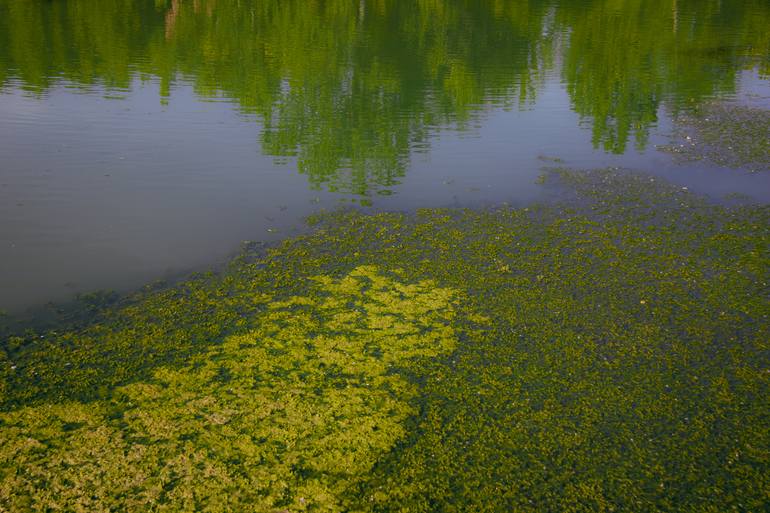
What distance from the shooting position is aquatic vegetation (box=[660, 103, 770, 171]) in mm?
17234

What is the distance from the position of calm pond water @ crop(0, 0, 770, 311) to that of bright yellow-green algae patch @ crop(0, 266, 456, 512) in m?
3.39

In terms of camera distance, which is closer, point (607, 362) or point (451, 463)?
point (451, 463)

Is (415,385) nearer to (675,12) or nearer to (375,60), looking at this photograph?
(375,60)

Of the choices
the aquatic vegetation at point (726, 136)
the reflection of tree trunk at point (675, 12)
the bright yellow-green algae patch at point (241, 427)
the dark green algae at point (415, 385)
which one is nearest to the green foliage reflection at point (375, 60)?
the reflection of tree trunk at point (675, 12)

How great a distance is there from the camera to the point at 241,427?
726cm

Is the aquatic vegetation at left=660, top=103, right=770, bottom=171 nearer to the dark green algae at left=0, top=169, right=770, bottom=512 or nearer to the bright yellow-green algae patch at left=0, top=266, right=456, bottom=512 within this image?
the dark green algae at left=0, top=169, right=770, bottom=512

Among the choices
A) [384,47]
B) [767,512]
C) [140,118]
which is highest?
[384,47]

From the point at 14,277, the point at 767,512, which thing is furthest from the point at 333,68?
the point at 767,512

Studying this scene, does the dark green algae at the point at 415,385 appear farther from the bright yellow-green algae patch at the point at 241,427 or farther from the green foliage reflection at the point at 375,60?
the green foliage reflection at the point at 375,60

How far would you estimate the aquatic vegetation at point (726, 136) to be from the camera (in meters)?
17.2

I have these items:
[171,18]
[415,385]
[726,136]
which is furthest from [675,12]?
[415,385]

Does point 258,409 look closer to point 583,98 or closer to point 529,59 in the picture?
point 583,98

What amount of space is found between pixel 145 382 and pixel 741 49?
39.1 m

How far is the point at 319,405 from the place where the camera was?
7.65 m
